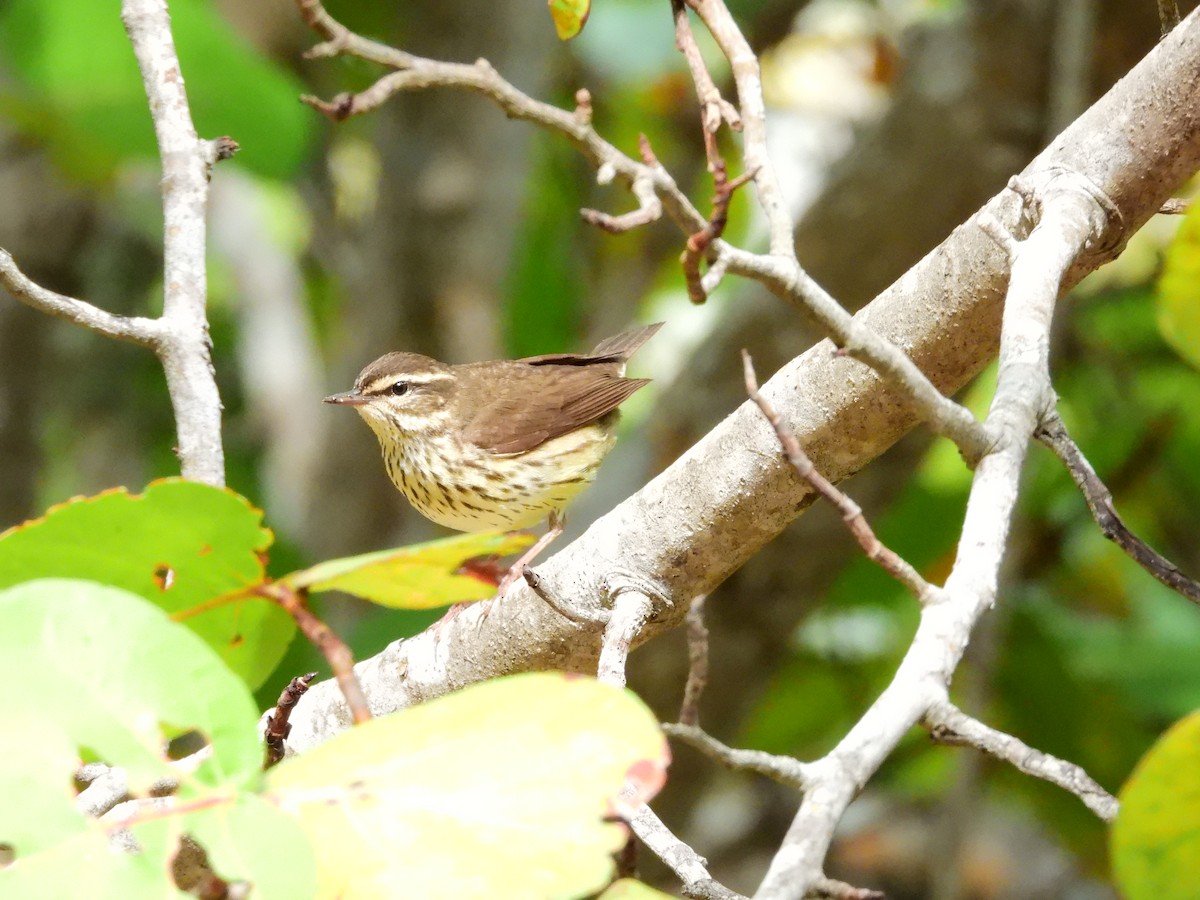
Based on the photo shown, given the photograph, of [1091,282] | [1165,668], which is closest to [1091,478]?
[1165,668]

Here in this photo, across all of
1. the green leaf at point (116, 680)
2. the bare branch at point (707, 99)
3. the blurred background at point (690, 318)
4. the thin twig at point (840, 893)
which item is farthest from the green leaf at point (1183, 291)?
the blurred background at point (690, 318)

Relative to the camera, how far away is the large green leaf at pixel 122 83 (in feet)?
14.9

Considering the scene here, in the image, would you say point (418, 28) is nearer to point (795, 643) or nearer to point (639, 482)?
point (639, 482)

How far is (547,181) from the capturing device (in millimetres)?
7453

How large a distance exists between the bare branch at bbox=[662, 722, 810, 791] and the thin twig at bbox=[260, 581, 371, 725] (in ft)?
1.23

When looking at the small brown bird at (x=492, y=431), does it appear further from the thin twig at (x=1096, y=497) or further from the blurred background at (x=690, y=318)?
the thin twig at (x=1096, y=497)

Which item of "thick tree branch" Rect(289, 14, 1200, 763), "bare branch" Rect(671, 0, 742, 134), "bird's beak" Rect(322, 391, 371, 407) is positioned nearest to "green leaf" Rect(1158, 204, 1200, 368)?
"thick tree branch" Rect(289, 14, 1200, 763)

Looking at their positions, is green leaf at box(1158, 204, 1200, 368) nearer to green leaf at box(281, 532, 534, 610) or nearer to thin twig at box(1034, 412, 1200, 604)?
thin twig at box(1034, 412, 1200, 604)

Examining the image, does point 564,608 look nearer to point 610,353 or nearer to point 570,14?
point 570,14

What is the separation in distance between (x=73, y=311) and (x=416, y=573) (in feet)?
3.62

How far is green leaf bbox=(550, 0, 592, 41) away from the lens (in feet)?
5.83

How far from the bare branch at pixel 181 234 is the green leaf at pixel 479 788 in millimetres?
1276

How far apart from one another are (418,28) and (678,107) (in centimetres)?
137

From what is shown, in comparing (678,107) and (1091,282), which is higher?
(678,107)
